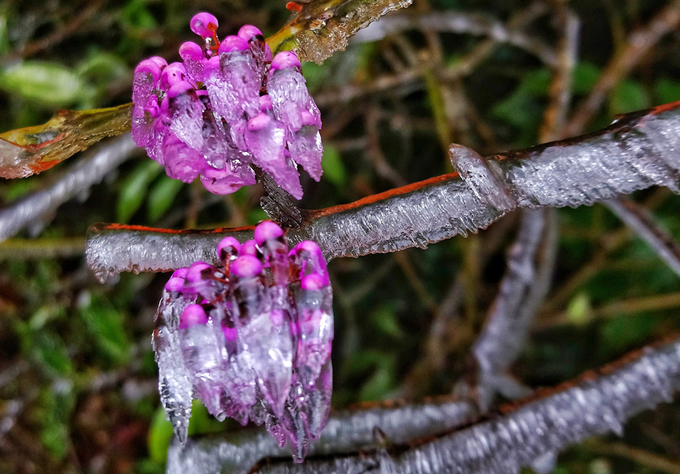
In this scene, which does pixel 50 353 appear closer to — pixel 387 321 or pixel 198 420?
pixel 198 420

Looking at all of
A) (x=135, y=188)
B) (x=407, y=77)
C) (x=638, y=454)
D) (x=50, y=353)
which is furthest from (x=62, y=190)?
Result: (x=638, y=454)

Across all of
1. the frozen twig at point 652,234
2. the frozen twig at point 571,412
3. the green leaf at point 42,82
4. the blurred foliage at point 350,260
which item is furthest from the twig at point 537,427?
the green leaf at point 42,82

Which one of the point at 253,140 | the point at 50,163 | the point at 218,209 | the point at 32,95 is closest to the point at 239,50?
the point at 253,140

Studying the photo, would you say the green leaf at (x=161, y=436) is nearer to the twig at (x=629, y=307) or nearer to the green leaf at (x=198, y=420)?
the green leaf at (x=198, y=420)

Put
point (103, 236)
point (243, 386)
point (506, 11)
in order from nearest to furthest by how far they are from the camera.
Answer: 1. point (243, 386)
2. point (103, 236)
3. point (506, 11)

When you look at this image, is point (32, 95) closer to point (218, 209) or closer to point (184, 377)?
point (218, 209)

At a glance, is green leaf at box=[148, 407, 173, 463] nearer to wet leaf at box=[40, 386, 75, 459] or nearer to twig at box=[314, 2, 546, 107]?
wet leaf at box=[40, 386, 75, 459]

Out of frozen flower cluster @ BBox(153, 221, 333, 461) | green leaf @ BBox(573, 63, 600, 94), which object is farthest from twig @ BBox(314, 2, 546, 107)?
frozen flower cluster @ BBox(153, 221, 333, 461)

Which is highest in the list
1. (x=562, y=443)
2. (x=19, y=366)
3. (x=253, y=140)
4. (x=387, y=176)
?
(x=387, y=176)

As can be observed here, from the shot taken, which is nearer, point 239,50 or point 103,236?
point 239,50
